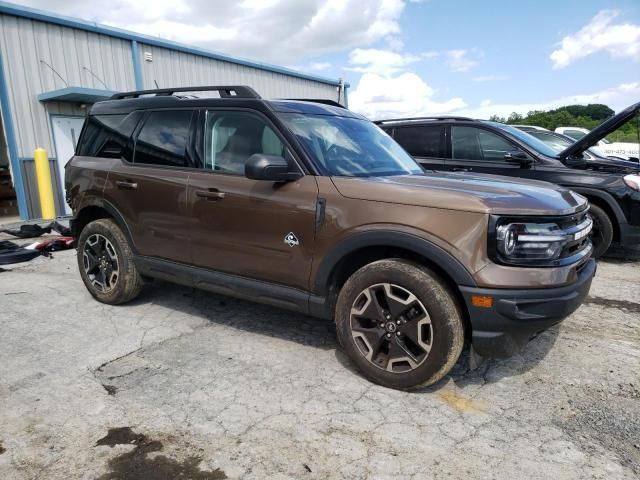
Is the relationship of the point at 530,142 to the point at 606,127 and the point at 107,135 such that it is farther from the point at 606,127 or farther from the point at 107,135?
the point at 107,135

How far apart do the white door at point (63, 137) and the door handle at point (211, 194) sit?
29.0 ft

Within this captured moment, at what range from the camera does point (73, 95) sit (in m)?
10.2

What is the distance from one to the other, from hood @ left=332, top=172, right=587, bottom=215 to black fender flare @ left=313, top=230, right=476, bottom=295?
22 centimetres

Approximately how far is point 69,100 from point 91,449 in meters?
10.5

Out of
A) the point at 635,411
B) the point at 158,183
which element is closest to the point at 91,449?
the point at 158,183

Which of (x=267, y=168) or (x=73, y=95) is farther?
(x=73, y=95)

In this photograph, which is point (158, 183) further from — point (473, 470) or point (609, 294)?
point (609, 294)

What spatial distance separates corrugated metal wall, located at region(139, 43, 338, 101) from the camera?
42.9ft

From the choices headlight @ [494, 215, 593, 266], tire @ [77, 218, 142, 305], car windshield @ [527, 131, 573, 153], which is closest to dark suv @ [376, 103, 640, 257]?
car windshield @ [527, 131, 573, 153]

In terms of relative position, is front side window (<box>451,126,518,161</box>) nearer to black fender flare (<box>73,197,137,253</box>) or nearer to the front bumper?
the front bumper

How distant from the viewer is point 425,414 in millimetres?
2748

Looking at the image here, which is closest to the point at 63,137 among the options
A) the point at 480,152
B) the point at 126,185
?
the point at 126,185

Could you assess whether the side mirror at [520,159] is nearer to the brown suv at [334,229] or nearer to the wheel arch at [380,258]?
the brown suv at [334,229]

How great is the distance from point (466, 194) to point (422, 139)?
4.55m
